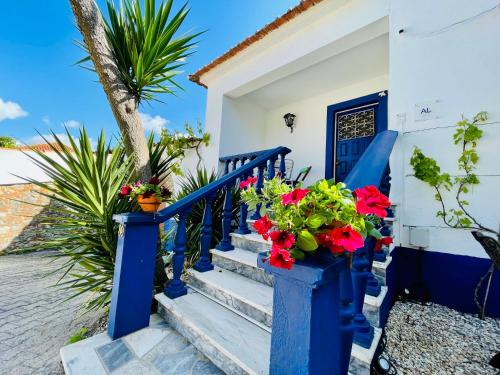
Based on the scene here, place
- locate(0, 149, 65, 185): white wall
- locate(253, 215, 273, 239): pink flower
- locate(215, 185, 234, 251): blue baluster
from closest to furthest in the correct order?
locate(253, 215, 273, 239): pink flower → locate(215, 185, 234, 251): blue baluster → locate(0, 149, 65, 185): white wall

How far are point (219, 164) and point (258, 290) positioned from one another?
3.04 m

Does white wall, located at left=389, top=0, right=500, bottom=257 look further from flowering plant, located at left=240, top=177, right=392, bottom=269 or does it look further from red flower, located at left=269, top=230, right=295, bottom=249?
red flower, located at left=269, top=230, right=295, bottom=249

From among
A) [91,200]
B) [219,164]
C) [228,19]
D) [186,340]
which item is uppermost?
[228,19]

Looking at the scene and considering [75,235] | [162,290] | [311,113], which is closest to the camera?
[75,235]

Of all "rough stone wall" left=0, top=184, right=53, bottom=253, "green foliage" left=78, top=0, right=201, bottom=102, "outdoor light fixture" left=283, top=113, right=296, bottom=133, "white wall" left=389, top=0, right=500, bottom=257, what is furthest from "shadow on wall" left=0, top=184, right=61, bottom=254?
"white wall" left=389, top=0, right=500, bottom=257

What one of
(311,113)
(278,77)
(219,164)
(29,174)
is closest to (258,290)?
(219,164)

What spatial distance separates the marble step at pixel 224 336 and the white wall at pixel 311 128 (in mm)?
3573

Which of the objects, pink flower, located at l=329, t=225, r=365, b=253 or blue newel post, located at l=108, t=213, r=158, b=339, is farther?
blue newel post, located at l=108, t=213, r=158, b=339

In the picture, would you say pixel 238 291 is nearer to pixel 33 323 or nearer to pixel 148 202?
pixel 148 202

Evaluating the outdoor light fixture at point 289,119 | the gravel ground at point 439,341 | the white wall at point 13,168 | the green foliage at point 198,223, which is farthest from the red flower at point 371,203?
the white wall at point 13,168

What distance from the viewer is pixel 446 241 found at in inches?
78.2

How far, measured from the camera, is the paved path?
1.74 metres

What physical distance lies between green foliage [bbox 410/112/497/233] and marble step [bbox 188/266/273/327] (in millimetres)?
1792

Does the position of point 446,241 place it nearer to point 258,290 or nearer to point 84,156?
point 258,290
